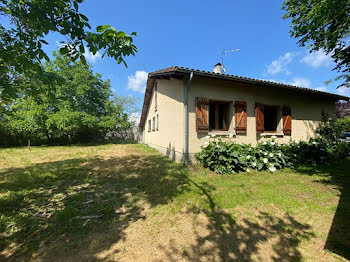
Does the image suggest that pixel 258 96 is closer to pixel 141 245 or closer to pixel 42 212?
pixel 141 245

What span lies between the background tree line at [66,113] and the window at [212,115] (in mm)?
9435

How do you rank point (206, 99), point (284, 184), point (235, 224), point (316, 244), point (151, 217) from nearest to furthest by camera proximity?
1. point (316, 244)
2. point (235, 224)
3. point (151, 217)
4. point (284, 184)
5. point (206, 99)

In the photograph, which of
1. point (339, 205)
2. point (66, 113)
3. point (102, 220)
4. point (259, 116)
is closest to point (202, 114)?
point (259, 116)

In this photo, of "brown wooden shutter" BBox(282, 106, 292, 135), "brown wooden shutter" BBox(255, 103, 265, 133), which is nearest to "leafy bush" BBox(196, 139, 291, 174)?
"brown wooden shutter" BBox(255, 103, 265, 133)

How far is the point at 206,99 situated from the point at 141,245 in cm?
499

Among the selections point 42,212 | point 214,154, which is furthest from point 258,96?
point 42,212

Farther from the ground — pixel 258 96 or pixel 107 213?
pixel 258 96

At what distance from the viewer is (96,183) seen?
423 cm

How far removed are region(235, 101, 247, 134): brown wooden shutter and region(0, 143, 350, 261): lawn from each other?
2244mm

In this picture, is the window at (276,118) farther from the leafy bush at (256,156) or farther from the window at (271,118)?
the leafy bush at (256,156)

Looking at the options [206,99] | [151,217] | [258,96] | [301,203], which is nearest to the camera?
[151,217]

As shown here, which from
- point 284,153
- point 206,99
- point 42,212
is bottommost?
point 42,212

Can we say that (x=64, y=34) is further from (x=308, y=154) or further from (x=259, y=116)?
(x=308, y=154)

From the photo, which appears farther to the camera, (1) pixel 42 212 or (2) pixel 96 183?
(2) pixel 96 183
